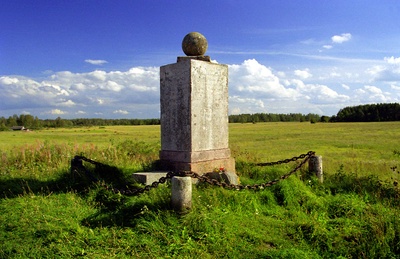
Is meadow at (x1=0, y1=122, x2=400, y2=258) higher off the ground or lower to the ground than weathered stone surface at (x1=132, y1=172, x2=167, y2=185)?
lower

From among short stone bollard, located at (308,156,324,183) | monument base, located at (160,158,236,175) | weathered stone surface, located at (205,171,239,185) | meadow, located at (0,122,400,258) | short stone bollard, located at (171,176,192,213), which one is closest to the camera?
meadow, located at (0,122,400,258)

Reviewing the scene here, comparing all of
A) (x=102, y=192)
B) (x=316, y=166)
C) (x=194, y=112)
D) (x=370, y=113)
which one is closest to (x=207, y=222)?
(x=102, y=192)

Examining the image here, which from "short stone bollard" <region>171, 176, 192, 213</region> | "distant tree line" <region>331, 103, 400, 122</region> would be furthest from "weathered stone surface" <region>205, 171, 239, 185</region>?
"distant tree line" <region>331, 103, 400, 122</region>

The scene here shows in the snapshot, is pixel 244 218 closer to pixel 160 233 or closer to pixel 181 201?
pixel 181 201

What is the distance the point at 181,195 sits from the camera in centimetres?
548

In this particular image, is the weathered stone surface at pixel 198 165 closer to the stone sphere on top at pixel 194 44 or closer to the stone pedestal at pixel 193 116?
the stone pedestal at pixel 193 116

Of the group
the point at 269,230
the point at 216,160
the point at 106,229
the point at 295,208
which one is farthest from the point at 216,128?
the point at 106,229

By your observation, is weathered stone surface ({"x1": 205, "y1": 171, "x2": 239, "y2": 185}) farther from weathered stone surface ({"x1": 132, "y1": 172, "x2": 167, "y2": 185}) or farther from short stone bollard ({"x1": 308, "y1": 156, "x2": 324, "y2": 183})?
short stone bollard ({"x1": 308, "y1": 156, "x2": 324, "y2": 183})

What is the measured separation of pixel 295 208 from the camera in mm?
6617

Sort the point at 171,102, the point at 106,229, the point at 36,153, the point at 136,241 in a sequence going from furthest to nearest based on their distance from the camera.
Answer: the point at 36,153, the point at 171,102, the point at 106,229, the point at 136,241

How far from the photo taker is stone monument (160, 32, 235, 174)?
7.44 m

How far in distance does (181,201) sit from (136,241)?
38.0 inches

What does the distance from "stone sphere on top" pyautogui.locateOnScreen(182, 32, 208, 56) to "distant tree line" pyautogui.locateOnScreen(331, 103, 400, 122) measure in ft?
A: 280

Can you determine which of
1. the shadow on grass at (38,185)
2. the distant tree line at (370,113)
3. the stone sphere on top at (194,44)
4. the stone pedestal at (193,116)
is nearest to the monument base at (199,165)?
the stone pedestal at (193,116)
